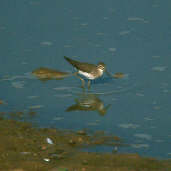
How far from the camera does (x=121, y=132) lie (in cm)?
888

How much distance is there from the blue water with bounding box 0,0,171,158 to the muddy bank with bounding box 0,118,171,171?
1.52 feet

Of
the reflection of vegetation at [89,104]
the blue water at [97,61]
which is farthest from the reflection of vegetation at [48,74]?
the reflection of vegetation at [89,104]

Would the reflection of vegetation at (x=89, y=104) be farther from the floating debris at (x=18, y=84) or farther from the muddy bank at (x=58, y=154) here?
the floating debris at (x=18, y=84)

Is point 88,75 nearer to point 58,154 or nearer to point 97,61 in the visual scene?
point 97,61

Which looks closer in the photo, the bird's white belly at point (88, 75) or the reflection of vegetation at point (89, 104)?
the reflection of vegetation at point (89, 104)

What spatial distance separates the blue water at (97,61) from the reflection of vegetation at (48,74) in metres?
0.24

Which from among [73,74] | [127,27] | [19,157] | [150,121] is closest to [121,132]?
[150,121]

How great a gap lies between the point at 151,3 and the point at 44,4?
4.26 m

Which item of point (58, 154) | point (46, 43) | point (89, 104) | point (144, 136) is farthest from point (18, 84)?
point (58, 154)

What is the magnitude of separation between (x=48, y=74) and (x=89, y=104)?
6.88 ft

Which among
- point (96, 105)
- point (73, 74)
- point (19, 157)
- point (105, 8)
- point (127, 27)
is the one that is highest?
point (105, 8)

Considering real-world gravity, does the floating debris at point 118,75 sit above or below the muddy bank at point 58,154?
above

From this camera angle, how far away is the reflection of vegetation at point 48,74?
39.1 feet

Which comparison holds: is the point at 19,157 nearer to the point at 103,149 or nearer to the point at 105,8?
the point at 103,149
